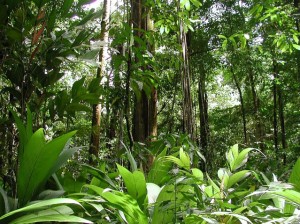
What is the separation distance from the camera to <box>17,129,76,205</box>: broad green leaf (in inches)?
52.7

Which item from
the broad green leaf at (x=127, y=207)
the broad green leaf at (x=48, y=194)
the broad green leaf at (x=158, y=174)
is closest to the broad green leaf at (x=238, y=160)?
the broad green leaf at (x=158, y=174)

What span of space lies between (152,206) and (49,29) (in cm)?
120

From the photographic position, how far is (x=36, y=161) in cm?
135

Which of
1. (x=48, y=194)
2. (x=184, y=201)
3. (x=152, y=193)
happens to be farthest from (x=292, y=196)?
(x=48, y=194)

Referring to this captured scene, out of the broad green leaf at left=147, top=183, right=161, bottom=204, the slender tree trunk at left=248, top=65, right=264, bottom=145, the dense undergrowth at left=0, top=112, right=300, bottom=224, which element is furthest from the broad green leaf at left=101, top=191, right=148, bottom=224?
the slender tree trunk at left=248, top=65, right=264, bottom=145

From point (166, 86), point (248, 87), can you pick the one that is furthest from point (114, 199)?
point (248, 87)

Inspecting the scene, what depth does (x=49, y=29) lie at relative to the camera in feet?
6.39

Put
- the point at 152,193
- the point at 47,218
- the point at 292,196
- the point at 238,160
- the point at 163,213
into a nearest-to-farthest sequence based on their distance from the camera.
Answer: the point at 47,218, the point at 292,196, the point at 163,213, the point at 152,193, the point at 238,160

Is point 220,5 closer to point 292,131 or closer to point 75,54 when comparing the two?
point 292,131

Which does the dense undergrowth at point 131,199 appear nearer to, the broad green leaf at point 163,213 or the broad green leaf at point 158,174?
the broad green leaf at point 163,213

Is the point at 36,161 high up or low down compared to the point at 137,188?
up

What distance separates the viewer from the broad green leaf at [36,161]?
4.39 ft

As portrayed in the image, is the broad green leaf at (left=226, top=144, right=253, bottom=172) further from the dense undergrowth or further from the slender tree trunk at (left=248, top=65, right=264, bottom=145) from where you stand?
the slender tree trunk at (left=248, top=65, right=264, bottom=145)

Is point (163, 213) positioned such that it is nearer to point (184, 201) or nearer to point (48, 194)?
point (184, 201)
